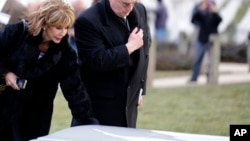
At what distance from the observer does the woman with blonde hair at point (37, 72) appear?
4938 millimetres

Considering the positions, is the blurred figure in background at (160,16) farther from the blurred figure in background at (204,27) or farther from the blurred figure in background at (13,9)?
the blurred figure in background at (13,9)

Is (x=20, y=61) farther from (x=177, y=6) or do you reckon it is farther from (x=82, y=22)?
(x=177, y=6)

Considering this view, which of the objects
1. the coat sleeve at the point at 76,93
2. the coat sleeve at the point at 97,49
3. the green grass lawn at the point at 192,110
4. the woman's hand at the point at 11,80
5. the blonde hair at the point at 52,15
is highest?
the blonde hair at the point at 52,15

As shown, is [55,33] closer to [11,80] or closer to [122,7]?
[11,80]

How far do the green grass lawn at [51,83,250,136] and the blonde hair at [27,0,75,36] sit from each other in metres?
4.04

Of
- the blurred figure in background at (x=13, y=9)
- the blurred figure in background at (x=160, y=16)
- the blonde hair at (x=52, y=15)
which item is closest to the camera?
the blonde hair at (x=52, y=15)

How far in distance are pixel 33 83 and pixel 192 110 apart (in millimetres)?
6094

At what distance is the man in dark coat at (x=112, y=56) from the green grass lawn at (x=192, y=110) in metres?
3.54

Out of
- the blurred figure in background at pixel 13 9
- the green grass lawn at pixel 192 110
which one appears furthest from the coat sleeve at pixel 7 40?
the green grass lawn at pixel 192 110

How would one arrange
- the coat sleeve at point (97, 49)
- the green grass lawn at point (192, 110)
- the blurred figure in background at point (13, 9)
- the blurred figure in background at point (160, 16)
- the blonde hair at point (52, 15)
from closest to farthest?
the blonde hair at point (52, 15) → the coat sleeve at point (97, 49) → the blurred figure in background at point (13, 9) → the green grass lawn at point (192, 110) → the blurred figure in background at point (160, 16)

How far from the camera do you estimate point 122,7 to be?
526 centimetres

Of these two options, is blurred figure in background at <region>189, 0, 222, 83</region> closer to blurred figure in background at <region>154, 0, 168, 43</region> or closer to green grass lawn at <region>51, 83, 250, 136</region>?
green grass lawn at <region>51, 83, 250, 136</region>

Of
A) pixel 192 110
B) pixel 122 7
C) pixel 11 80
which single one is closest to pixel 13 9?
pixel 122 7

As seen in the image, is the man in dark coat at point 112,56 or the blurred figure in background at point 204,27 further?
the blurred figure in background at point 204,27
